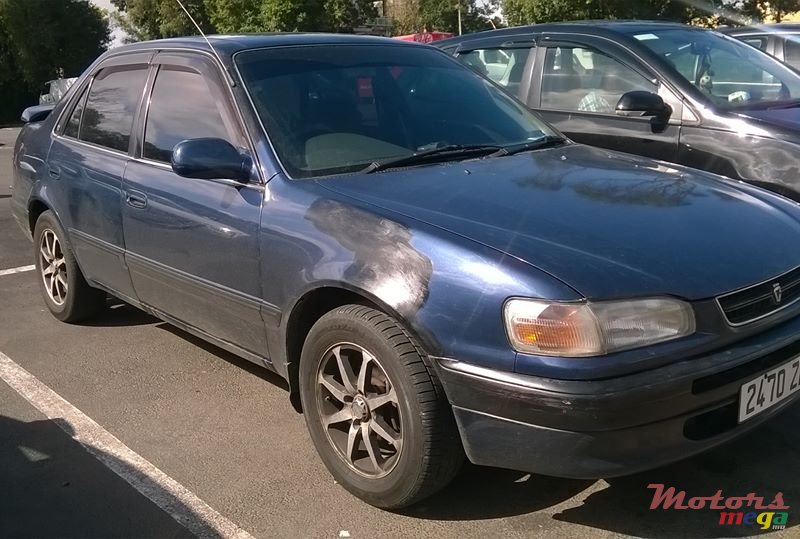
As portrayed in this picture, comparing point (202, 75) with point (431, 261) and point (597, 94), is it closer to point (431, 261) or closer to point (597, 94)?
point (431, 261)

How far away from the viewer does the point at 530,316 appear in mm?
2598

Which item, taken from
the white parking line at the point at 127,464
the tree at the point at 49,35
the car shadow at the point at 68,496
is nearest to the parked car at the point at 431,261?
the white parking line at the point at 127,464

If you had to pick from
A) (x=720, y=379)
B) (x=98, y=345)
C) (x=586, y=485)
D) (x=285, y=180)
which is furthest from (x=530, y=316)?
(x=98, y=345)

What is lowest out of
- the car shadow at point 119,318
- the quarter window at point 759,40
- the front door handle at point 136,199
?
the car shadow at point 119,318

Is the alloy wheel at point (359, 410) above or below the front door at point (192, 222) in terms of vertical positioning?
below

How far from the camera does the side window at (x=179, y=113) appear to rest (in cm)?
379

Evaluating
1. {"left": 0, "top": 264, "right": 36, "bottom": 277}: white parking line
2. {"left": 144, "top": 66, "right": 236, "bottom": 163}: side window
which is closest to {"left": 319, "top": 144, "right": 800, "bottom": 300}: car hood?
A: {"left": 144, "top": 66, "right": 236, "bottom": 163}: side window

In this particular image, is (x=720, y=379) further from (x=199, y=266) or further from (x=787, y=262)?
(x=199, y=266)

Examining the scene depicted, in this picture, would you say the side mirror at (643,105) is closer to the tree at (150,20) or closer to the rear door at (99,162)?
the rear door at (99,162)

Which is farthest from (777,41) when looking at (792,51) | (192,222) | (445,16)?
(445,16)

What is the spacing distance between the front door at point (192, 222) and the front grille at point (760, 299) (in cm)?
177

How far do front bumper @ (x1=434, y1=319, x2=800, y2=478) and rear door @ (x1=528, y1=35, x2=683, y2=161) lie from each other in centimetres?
256

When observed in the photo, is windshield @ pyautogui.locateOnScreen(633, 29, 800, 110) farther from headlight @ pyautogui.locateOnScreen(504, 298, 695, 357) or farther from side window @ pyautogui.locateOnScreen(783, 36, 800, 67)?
side window @ pyautogui.locateOnScreen(783, 36, 800, 67)

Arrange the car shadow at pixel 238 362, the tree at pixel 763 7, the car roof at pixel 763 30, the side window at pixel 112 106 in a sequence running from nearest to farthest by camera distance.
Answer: the car shadow at pixel 238 362 < the side window at pixel 112 106 < the car roof at pixel 763 30 < the tree at pixel 763 7
